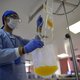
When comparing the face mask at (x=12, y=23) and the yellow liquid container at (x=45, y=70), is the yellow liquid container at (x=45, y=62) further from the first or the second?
the face mask at (x=12, y=23)

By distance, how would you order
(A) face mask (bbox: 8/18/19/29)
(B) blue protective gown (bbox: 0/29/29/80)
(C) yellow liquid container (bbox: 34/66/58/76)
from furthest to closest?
(A) face mask (bbox: 8/18/19/29), (B) blue protective gown (bbox: 0/29/29/80), (C) yellow liquid container (bbox: 34/66/58/76)

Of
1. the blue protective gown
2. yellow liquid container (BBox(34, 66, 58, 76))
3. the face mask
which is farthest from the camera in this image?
the face mask

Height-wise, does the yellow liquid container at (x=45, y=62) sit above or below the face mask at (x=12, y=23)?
below

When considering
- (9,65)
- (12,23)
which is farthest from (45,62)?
(12,23)

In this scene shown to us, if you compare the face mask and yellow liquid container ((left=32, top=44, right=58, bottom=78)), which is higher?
the face mask

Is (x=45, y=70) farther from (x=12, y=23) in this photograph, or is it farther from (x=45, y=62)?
(x=12, y=23)

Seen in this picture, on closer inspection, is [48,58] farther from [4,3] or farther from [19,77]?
[4,3]

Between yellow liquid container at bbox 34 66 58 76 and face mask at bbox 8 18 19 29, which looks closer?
yellow liquid container at bbox 34 66 58 76

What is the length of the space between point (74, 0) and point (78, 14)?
737mm

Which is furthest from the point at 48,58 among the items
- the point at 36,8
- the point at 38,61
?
the point at 36,8

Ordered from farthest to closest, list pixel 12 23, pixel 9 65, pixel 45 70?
pixel 12 23, pixel 9 65, pixel 45 70

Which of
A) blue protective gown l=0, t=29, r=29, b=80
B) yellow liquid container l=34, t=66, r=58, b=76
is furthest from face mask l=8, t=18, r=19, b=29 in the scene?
yellow liquid container l=34, t=66, r=58, b=76

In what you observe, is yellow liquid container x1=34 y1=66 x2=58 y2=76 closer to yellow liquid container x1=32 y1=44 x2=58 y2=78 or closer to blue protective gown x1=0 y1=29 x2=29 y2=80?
yellow liquid container x1=32 y1=44 x2=58 y2=78

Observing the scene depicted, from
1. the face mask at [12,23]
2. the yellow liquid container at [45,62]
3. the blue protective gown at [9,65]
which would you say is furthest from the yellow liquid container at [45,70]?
the face mask at [12,23]
